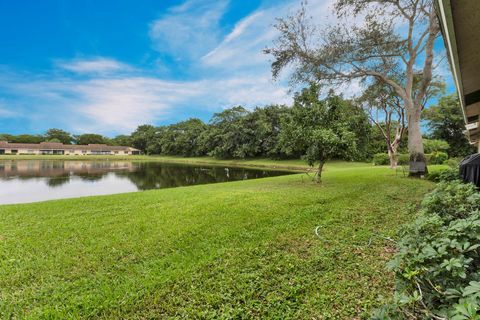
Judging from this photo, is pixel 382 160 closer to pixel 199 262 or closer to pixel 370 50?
pixel 370 50

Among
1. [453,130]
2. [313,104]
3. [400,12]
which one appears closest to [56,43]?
[313,104]

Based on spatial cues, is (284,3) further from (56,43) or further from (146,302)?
(56,43)

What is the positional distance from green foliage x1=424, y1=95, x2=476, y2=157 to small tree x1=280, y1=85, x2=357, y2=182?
95.0 ft

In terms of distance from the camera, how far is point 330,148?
8875 mm

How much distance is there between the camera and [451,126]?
1261 inches

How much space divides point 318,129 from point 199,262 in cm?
735

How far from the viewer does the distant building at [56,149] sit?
201 feet

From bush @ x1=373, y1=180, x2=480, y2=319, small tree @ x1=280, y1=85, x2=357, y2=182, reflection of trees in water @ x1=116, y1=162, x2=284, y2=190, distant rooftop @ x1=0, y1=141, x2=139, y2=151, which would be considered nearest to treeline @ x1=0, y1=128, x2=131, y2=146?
distant rooftop @ x1=0, y1=141, x2=139, y2=151

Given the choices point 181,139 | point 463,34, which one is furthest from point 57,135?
point 463,34

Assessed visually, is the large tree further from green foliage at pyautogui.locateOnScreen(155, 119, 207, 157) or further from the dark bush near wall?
green foliage at pyautogui.locateOnScreen(155, 119, 207, 157)

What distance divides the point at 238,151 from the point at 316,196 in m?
34.2

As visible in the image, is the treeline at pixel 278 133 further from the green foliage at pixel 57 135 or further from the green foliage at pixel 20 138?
the green foliage at pixel 57 135

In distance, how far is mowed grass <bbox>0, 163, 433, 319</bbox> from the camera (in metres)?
2.51

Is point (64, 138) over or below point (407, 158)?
over
